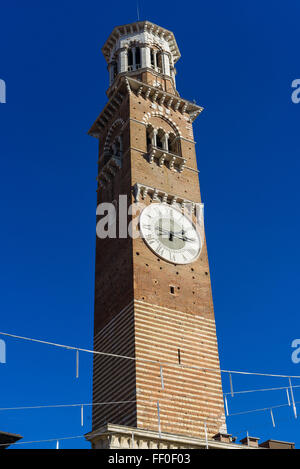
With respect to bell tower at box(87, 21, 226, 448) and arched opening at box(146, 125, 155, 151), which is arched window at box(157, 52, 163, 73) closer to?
bell tower at box(87, 21, 226, 448)

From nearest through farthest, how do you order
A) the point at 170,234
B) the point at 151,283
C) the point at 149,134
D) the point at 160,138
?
the point at 151,283
the point at 170,234
the point at 149,134
the point at 160,138

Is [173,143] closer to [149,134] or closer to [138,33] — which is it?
[149,134]

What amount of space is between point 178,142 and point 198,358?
44.1 ft

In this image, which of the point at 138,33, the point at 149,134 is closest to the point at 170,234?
Result: the point at 149,134

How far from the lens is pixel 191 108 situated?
36.2 m

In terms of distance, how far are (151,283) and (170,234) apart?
130 inches

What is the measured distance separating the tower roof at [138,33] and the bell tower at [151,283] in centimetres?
215

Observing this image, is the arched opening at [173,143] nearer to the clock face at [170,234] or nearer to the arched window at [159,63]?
the clock face at [170,234]

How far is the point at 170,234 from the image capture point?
29.4m

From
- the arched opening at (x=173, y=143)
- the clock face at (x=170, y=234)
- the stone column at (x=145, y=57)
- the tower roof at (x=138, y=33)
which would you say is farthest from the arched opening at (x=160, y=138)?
the tower roof at (x=138, y=33)
